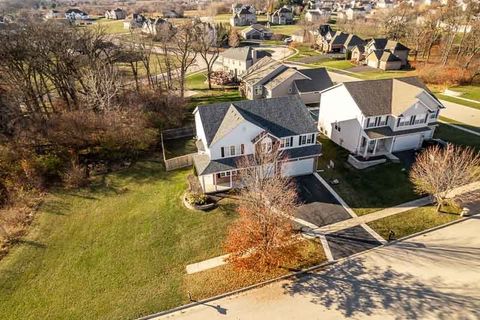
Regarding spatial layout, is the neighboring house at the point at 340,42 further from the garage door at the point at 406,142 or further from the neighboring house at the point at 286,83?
the garage door at the point at 406,142

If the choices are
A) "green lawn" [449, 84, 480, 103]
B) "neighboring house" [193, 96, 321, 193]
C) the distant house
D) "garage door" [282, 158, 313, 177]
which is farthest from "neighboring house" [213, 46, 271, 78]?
"green lawn" [449, 84, 480, 103]

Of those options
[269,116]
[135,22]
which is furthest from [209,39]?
[269,116]

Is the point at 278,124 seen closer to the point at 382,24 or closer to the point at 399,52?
the point at 399,52

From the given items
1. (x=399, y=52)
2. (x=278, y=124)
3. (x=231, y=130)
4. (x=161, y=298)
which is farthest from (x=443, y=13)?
(x=161, y=298)

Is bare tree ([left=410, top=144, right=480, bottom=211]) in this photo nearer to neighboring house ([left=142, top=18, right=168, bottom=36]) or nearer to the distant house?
the distant house

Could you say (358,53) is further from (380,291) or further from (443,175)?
(380,291)
